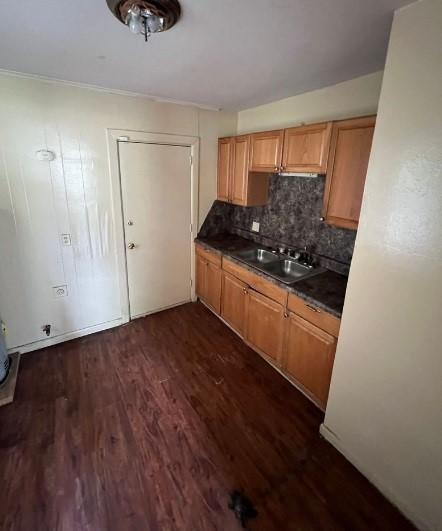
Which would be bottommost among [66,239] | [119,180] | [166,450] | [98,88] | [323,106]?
[166,450]

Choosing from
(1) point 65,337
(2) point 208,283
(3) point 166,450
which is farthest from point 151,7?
(1) point 65,337

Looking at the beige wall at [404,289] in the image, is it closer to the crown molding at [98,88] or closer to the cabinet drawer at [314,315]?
the cabinet drawer at [314,315]

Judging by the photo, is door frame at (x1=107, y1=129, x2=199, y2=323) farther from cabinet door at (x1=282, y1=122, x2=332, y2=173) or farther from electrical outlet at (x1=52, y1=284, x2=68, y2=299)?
cabinet door at (x1=282, y1=122, x2=332, y2=173)

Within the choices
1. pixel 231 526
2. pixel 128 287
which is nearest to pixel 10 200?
pixel 128 287

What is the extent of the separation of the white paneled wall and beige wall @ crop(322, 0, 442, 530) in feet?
7.19

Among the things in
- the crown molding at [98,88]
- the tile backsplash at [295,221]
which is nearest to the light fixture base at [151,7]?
the crown molding at [98,88]

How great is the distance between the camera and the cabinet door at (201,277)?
3240 mm

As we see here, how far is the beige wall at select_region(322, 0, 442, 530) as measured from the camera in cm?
109

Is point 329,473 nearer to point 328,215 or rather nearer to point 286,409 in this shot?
point 286,409

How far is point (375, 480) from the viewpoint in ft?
4.99

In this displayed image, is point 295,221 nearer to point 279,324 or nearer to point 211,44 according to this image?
point 279,324

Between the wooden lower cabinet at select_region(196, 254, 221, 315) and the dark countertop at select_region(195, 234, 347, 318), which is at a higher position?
the dark countertop at select_region(195, 234, 347, 318)

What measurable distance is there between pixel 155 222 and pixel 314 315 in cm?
196

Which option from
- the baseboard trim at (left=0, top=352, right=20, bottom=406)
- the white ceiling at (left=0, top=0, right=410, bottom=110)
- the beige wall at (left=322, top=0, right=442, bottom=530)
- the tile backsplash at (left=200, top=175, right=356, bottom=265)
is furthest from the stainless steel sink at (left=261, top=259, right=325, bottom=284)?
the baseboard trim at (left=0, top=352, right=20, bottom=406)
